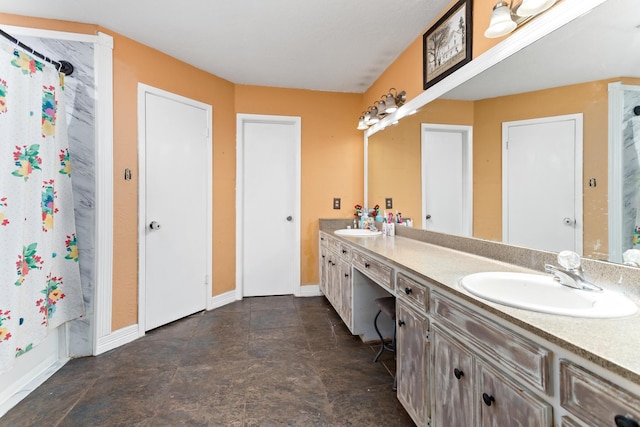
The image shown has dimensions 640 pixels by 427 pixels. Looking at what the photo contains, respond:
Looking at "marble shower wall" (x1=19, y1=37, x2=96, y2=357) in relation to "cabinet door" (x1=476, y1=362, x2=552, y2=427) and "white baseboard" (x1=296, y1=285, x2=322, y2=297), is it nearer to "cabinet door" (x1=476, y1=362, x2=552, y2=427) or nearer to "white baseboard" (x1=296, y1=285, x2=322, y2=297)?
"white baseboard" (x1=296, y1=285, x2=322, y2=297)

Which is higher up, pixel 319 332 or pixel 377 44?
pixel 377 44

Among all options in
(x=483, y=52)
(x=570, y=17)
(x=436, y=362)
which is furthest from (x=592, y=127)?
(x=436, y=362)

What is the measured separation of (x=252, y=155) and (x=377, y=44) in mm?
1714

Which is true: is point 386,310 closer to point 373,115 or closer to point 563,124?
point 563,124

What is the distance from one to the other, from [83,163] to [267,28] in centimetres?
167

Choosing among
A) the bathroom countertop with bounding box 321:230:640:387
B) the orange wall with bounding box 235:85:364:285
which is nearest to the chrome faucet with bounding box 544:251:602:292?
the bathroom countertop with bounding box 321:230:640:387

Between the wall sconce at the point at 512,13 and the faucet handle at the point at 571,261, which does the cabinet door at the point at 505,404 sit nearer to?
the faucet handle at the point at 571,261

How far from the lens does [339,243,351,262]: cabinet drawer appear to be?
230cm

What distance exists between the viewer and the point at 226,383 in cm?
175

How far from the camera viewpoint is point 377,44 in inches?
93.8

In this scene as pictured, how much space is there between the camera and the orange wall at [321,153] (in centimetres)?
332

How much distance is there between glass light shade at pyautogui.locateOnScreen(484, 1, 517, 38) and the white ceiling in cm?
72

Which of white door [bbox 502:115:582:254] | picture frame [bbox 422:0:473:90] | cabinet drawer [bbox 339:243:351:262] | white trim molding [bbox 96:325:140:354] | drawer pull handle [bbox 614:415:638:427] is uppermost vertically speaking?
picture frame [bbox 422:0:473:90]

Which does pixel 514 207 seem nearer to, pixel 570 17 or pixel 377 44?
pixel 570 17
